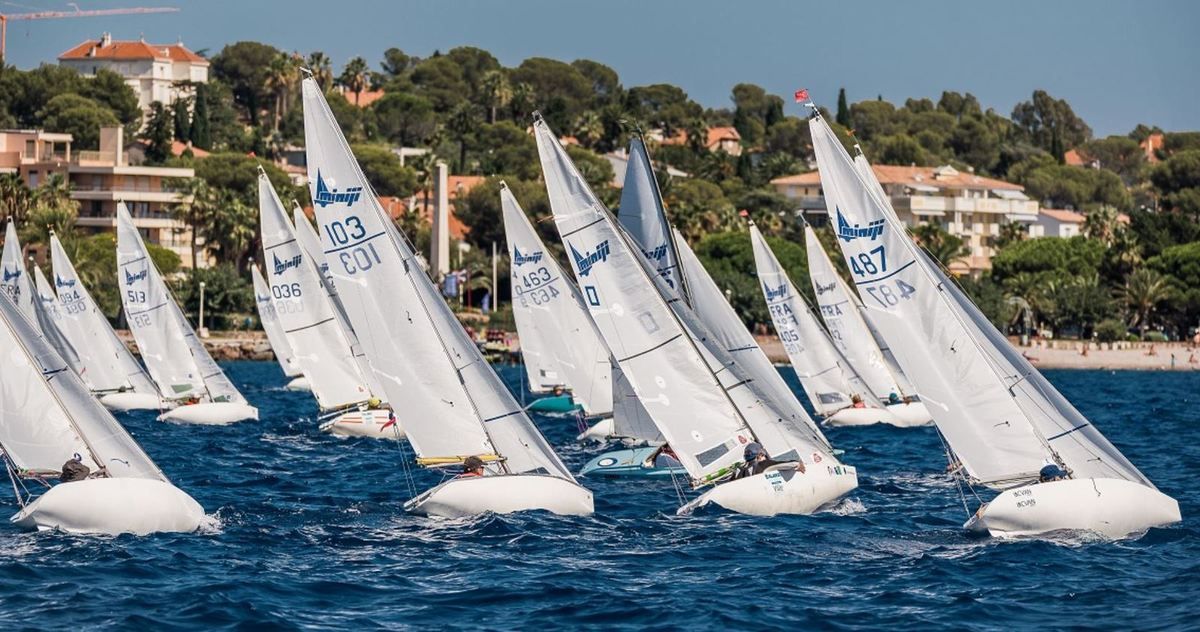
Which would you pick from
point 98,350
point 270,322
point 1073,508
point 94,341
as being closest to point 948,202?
point 270,322

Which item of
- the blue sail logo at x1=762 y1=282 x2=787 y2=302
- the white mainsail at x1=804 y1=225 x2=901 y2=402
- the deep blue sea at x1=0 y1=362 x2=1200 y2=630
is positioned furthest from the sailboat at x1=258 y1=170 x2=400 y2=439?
the deep blue sea at x1=0 y1=362 x2=1200 y2=630

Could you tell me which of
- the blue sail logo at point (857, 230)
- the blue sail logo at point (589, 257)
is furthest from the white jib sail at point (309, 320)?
the blue sail logo at point (857, 230)

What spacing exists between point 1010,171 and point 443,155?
63173 millimetres

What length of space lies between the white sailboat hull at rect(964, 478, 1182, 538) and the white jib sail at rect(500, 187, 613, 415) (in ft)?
62.7

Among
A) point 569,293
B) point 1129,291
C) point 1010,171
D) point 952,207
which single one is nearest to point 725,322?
point 569,293

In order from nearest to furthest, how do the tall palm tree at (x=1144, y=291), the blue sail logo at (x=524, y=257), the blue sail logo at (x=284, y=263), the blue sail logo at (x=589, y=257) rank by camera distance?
the blue sail logo at (x=589, y=257) < the blue sail logo at (x=524, y=257) < the blue sail logo at (x=284, y=263) < the tall palm tree at (x=1144, y=291)

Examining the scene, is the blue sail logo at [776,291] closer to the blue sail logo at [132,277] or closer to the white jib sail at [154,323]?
the white jib sail at [154,323]

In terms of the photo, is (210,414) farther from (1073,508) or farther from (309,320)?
(1073,508)

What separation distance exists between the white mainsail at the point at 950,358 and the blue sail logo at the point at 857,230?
0.02 meters

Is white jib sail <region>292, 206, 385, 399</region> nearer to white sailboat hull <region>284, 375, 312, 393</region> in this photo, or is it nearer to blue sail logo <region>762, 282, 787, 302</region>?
blue sail logo <region>762, 282, 787, 302</region>

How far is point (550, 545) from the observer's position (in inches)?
1029

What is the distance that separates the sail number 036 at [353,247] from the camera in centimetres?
3003

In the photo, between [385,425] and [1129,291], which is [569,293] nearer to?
[385,425]

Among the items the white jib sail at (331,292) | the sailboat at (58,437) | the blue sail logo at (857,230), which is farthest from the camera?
the white jib sail at (331,292)
